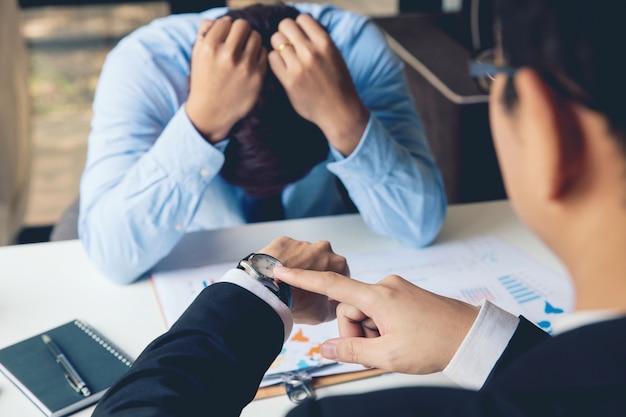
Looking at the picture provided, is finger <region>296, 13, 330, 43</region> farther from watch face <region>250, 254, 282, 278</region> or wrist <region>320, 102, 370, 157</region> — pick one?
watch face <region>250, 254, 282, 278</region>

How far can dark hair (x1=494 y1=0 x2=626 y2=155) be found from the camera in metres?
0.49

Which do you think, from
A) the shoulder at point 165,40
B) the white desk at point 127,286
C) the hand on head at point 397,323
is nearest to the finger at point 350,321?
the hand on head at point 397,323

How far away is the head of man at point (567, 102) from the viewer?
0.49 meters

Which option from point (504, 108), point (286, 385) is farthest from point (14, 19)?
point (504, 108)

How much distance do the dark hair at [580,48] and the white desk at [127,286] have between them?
1.97ft

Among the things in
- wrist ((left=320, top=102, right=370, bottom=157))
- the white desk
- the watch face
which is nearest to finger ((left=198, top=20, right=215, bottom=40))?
wrist ((left=320, top=102, right=370, bottom=157))

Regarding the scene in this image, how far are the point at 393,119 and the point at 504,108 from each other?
964 millimetres

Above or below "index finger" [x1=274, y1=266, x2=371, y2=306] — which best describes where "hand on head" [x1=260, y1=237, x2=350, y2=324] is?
below

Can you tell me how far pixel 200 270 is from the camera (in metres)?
1.30

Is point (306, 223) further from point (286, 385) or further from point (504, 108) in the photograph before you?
point (504, 108)

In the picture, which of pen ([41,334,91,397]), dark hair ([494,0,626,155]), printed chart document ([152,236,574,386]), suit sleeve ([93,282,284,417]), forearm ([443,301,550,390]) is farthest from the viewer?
printed chart document ([152,236,574,386])

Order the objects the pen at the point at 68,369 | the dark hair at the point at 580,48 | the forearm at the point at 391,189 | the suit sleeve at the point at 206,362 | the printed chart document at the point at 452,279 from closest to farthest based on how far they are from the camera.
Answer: the dark hair at the point at 580,48, the suit sleeve at the point at 206,362, the pen at the point at 68,369, the printed chart document at the point at 452,279, the forearm at the point at 391,189

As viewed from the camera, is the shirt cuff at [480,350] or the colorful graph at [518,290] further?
the colorful graph at [518,290]

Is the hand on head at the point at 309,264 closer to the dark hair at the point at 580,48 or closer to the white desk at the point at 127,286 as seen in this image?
the white desk at the point at 127,286
